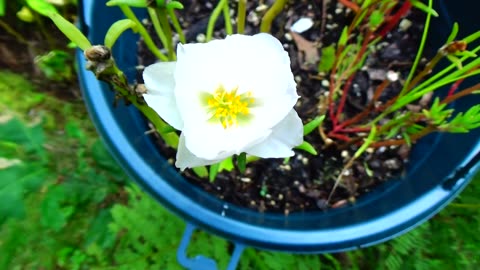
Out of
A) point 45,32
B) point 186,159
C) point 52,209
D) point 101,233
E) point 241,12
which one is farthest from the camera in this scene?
point 45,32

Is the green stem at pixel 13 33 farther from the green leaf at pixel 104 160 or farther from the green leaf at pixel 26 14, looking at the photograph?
the green leaf at pixel 104 160

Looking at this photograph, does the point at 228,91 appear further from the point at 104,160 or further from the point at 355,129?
the point at 104,160

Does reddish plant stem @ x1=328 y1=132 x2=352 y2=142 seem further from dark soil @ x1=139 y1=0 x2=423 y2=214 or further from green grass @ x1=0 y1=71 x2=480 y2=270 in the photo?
green grass @ x1=0 y1=71 x2=480 y2=270

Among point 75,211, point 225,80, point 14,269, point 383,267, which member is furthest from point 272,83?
point 14,269

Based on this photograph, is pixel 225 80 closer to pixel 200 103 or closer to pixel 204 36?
pixel 200 103

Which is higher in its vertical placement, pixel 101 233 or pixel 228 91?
pixel 228 91

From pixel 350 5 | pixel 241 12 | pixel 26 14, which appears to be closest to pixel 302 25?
pixel 350 5

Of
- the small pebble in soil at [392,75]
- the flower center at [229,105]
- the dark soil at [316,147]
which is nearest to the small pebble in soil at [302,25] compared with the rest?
the dark soil at [316,147]

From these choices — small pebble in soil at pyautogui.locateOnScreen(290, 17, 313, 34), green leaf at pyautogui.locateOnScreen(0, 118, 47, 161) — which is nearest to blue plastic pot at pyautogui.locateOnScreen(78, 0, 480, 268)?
green leaf at pyautogui.locateOnScreen(0, 118, 47, 161)
